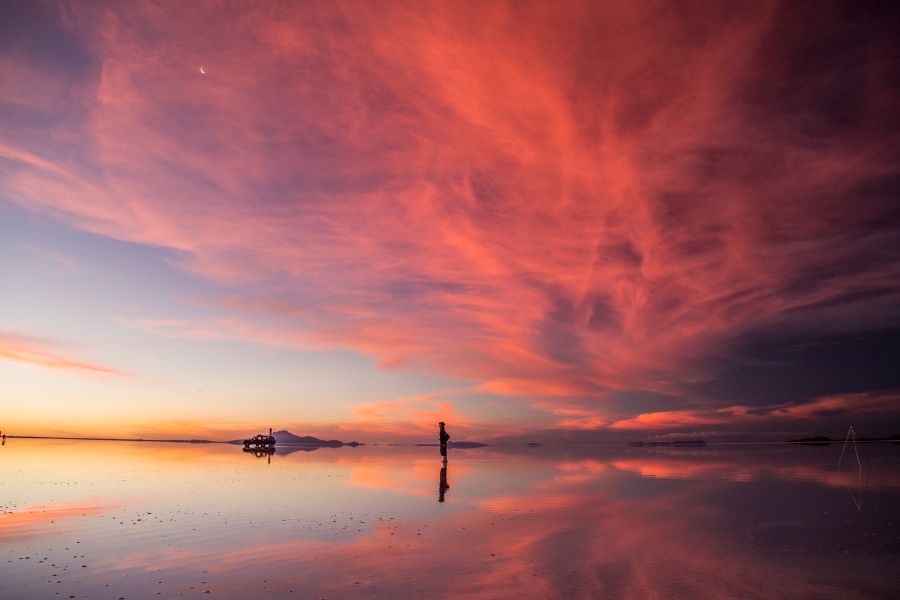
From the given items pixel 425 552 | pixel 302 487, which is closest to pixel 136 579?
pixel 425 552

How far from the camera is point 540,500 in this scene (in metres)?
23.2

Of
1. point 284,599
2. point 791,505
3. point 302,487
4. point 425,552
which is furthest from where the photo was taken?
point 302,487

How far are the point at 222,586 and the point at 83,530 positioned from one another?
8447 millimetres

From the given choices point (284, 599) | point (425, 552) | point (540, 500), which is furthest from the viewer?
point (540, 500)

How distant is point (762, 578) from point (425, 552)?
735cm

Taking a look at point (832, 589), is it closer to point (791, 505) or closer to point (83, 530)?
point (791, 505)

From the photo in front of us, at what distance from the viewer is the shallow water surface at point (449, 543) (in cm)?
1071

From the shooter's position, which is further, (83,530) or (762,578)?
(83,530)

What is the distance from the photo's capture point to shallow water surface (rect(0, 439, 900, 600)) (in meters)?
10.7

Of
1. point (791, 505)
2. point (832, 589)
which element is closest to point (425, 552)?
point (832, 589)

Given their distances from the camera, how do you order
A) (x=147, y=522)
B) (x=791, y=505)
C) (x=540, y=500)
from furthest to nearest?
(x=540, y=500) < (x=791, y=505) < (x=147, y=522)

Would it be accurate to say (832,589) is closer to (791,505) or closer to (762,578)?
(762,578)

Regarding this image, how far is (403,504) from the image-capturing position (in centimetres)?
2239

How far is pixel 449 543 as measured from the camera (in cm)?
1449
